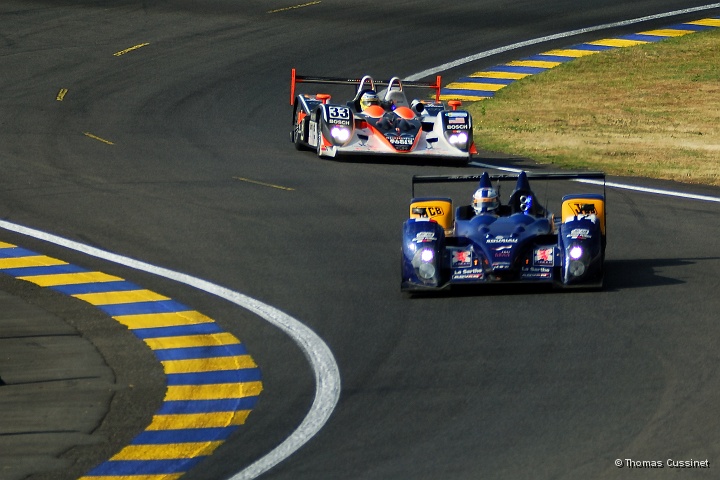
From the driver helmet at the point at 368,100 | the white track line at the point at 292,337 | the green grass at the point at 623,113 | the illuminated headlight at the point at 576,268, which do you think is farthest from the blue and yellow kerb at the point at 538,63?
the illuminated headlight at the point at 576,268

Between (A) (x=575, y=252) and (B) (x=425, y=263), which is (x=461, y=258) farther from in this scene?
(A) (x=575, y=252)

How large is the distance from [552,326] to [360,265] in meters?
Answer: 4.08

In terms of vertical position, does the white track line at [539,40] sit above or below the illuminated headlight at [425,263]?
above

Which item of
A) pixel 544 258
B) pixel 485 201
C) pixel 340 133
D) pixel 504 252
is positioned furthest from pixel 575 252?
pixel 340 133

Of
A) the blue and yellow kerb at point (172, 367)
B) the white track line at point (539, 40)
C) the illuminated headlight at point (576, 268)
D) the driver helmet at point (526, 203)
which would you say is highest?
the white track line at point (539, 40)

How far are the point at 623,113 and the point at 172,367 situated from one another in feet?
66.5

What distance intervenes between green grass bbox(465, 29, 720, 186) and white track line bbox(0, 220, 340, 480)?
10.3 m

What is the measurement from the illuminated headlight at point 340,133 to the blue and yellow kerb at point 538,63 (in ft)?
29.3

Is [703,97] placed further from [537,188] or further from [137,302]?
[137,302]

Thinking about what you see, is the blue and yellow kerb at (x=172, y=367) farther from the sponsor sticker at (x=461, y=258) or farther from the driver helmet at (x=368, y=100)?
the driver helmet at (x=368, y=100)

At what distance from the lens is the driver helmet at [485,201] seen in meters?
17.8

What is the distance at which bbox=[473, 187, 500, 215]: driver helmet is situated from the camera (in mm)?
17828

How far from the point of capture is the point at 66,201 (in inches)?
932

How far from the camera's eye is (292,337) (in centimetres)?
1625
